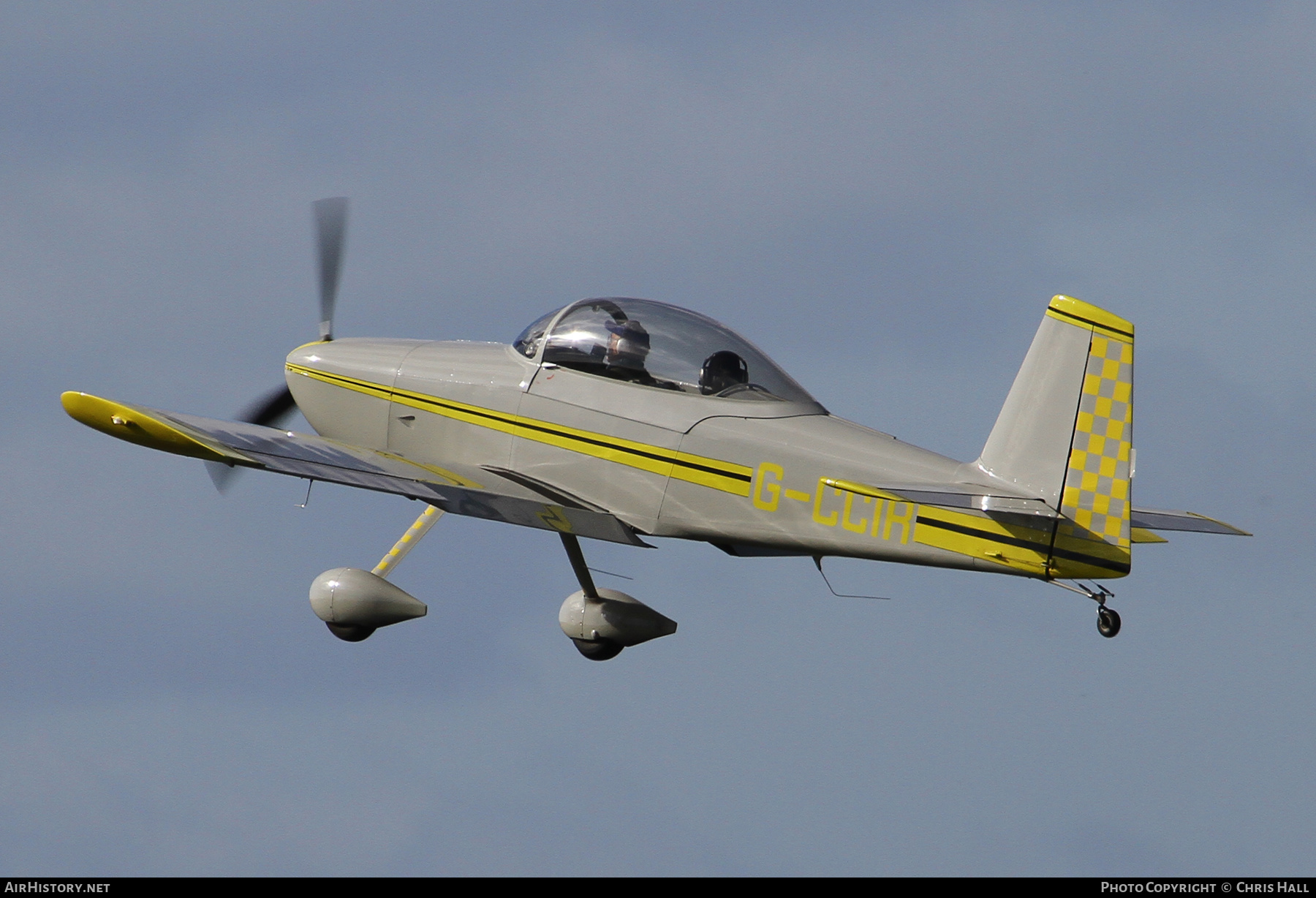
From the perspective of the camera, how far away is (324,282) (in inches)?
701

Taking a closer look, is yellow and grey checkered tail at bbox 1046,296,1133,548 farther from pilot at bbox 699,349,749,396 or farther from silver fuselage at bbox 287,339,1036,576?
pilot at bbox 699,349,749,396

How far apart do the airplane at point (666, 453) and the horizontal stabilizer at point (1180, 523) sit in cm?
2

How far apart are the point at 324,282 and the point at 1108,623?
8.80 metres

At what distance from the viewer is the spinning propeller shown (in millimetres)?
17219

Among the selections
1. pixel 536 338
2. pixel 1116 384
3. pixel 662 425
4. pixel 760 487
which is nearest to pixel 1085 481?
pixel 1116 384

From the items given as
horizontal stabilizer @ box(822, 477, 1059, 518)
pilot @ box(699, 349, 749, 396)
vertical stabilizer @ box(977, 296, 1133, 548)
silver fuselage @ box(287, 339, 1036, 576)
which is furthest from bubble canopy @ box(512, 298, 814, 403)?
vertical stabilizer @ box(977, 296, 1133, 548)

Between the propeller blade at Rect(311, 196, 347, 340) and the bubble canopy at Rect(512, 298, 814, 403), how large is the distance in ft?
11.2

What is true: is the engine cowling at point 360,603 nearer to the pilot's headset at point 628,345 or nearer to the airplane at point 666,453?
the airplane at point 666,453

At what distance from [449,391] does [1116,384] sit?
18.9 ft

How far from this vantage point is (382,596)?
14.6 metres

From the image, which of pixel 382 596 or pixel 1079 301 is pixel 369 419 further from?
pixel 1079 301

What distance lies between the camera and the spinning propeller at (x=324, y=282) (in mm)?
17219

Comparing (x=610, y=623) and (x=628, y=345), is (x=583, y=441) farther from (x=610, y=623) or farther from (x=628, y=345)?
(x=610, y=623)

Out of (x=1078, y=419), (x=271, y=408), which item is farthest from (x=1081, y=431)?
(x=271, y=408)
